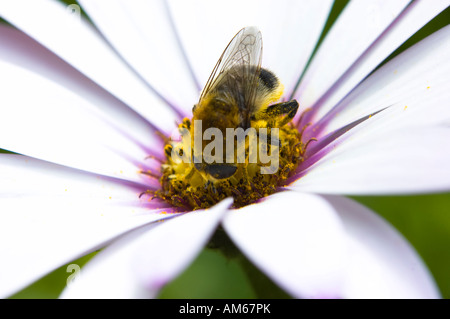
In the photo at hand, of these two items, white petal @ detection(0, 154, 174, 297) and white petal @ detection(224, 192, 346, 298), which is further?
white petal @ detection(0, 154, 174, 297)

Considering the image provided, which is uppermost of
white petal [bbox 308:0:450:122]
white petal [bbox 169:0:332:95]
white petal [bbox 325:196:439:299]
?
white petal [bbox 169:0:332:95]

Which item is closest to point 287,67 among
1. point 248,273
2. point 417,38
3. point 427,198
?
point 417,38

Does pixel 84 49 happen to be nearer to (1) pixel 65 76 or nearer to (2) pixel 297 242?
(1) pixel 65 76

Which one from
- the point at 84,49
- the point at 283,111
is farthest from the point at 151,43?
the point at 283,111

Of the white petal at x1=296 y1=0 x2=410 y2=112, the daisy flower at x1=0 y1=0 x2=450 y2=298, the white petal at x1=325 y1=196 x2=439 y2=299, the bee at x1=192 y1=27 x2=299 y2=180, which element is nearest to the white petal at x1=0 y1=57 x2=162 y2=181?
the daisy flower at x1=0 y1=0 x2=450 y2=298

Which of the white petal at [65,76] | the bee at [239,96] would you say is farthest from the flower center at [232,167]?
the white petal at [65,76]

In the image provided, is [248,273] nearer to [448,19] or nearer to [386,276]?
[386,276]

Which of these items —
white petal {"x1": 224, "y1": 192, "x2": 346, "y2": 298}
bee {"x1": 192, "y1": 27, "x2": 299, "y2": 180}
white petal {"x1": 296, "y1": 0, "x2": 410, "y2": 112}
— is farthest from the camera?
white petal {"x1": 296, "y1": 0, "x2": 410, "y2": 112}

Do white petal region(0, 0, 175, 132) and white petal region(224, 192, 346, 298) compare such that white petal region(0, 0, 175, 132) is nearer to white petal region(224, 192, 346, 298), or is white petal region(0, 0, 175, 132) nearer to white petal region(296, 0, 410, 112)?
white petal region(296, 0, 410, 112)
